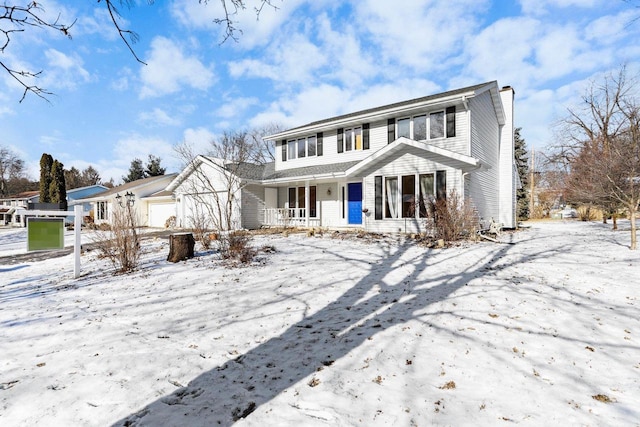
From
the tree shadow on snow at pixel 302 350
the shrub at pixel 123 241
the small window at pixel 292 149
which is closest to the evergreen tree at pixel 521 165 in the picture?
the small window at pixel 292 149

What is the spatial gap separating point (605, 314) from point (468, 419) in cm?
351

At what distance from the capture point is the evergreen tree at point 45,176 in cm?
2806

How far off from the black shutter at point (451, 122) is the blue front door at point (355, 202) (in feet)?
15.8

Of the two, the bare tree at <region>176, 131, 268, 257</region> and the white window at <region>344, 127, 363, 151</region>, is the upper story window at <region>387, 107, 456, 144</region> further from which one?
the bare tree at <region>176, 131, 268, 257</region>

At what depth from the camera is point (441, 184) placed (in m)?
12.1

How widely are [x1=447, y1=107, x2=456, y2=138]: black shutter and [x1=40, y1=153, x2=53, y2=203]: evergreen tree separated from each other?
3404 cm

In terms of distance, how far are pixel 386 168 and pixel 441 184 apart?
2455 mm

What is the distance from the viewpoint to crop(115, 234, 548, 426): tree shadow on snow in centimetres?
254

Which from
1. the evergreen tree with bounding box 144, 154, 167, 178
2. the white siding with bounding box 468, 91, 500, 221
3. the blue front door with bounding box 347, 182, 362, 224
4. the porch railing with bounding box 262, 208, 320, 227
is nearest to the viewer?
the white siding with bounding box 468, 91, 500, 221

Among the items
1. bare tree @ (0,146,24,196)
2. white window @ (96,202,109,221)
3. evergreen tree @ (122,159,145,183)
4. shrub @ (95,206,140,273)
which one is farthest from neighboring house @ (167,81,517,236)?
bare tree @ (0,146,24,196)

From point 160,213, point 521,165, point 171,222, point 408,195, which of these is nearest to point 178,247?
point 408,195

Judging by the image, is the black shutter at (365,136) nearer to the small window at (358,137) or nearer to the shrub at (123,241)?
the small window at (358,137)

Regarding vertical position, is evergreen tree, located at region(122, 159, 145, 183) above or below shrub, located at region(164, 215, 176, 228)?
above

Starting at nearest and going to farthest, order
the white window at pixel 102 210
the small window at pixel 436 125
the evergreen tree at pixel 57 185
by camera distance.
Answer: the small window at pixel 436 125 → the evergreen tree at pixel 57 185 → the white window at pixel 102 210
